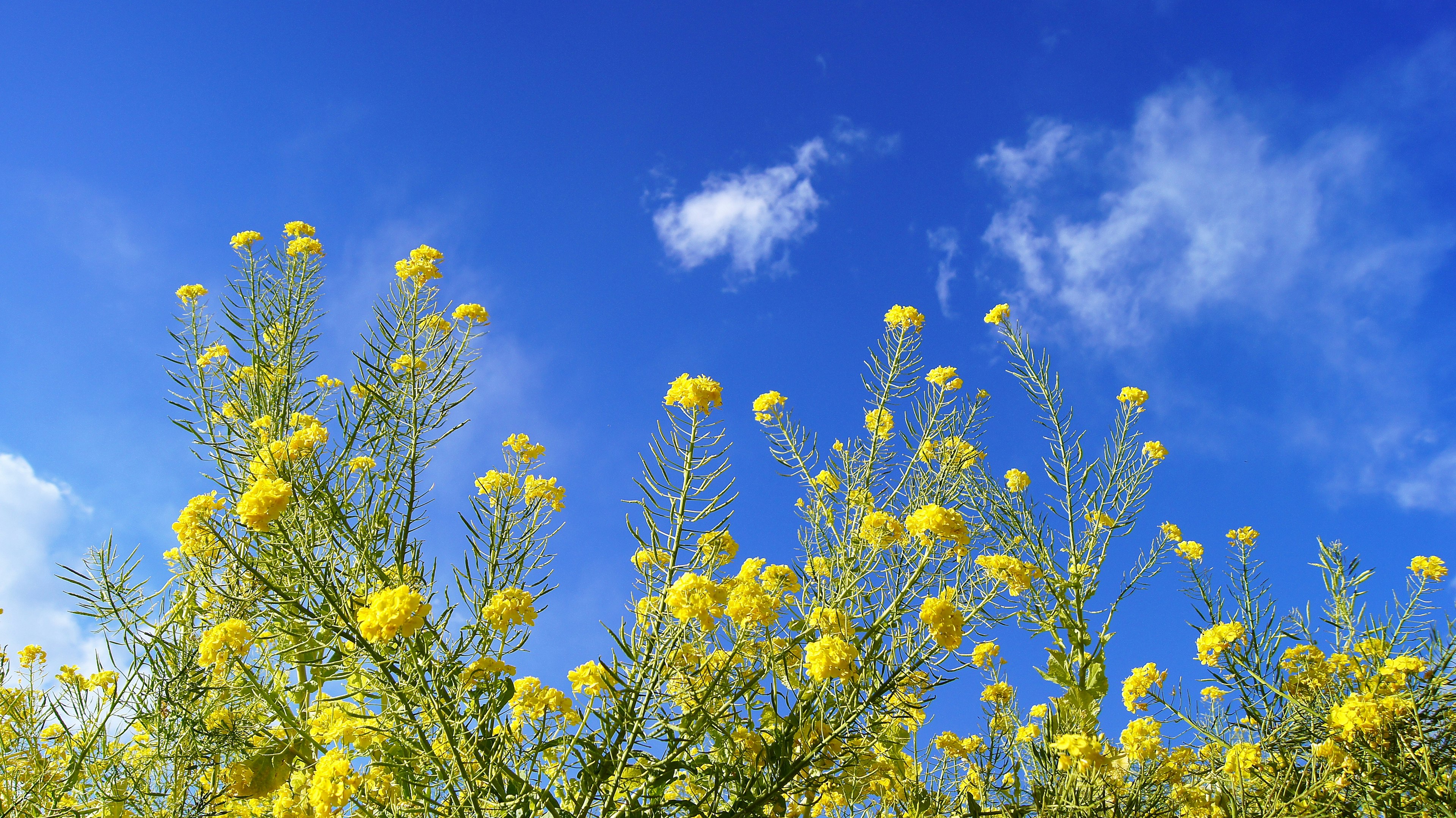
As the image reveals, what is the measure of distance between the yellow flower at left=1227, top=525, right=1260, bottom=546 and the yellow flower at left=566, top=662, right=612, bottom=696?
3735mm

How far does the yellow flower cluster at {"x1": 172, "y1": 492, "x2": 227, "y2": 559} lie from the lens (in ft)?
6.86

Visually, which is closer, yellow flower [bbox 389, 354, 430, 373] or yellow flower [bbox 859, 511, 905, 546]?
yellow flower [bbox 859, 511, 905, 546]

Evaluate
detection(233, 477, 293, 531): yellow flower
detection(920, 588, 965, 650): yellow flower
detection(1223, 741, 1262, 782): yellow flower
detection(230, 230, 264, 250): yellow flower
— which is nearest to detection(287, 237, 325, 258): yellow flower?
detection(230, 230, 264, 250): yellow flower

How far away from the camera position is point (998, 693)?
123 inches

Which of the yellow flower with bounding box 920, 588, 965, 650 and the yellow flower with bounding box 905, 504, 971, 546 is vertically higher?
the yellow flower with bounding box 905, 504, 971, 546

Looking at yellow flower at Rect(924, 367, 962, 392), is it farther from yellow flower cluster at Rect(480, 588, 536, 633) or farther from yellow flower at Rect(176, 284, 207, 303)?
yellow flower at Rect(176, 284, 207, 303)

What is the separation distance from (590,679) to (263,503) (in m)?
0.96

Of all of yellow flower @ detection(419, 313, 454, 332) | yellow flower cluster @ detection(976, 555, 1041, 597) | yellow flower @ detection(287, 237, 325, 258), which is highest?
yellow flower @ detection(287, 237, 325, 258)

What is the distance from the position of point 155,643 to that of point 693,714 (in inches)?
69.3

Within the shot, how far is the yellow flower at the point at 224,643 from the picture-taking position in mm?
2221

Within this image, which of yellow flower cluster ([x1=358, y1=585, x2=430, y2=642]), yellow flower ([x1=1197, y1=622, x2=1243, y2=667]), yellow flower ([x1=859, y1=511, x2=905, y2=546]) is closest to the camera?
yellow flower cluster ([x1=358, y1=585, x2=430, y2=642])

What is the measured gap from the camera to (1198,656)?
10.8 ft

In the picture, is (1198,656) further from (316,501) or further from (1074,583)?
(316,501)

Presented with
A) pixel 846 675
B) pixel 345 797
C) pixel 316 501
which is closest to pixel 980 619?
pixel 846 675
